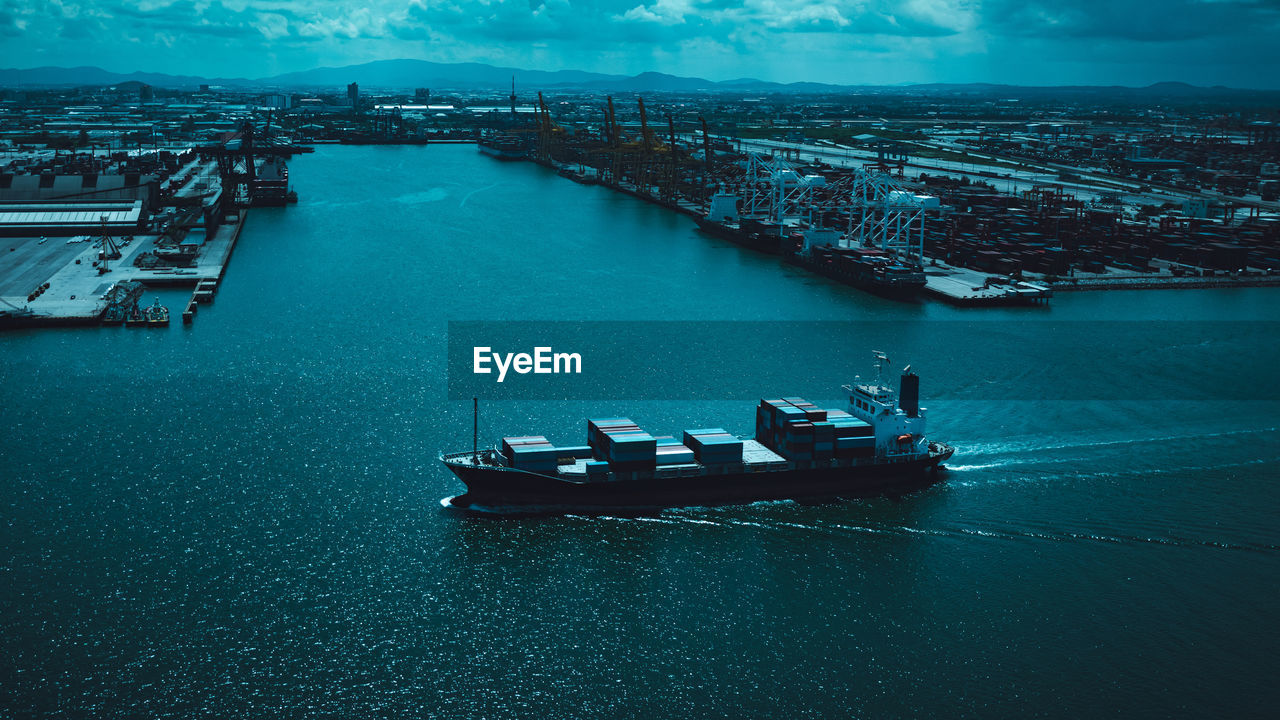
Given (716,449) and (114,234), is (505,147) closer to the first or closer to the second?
(114,234)

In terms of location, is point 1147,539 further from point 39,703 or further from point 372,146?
point 372,146

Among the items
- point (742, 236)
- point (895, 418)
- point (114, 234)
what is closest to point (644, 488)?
point (895, 418)

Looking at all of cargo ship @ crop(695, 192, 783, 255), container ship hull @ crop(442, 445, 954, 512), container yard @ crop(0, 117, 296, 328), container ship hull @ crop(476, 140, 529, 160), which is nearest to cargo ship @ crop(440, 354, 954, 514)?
container ship hull @ crop(442, 445, 954, 512)

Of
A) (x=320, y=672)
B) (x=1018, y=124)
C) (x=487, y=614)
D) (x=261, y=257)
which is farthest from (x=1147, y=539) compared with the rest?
(x=1018, y=124)

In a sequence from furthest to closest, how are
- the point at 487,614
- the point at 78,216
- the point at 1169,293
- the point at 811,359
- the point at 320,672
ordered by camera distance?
the point at 78,216
the point at 1169,293
the point at 811,359
the point at 487,614
the point at 320,672

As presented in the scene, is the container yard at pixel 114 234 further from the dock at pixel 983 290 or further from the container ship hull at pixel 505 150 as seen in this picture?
the container ship hull at pixel 505 150

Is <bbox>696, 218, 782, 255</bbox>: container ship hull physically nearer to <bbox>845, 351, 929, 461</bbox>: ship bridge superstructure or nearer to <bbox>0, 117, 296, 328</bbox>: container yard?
<bbox>0, 117, 296, 328</bbox>: container yard
